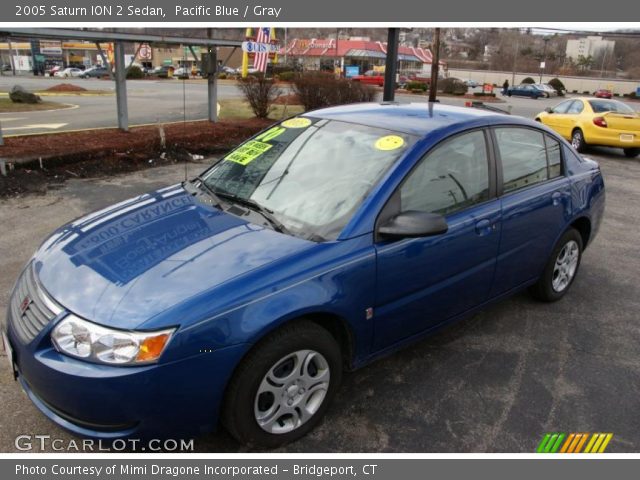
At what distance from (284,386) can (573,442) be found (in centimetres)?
159

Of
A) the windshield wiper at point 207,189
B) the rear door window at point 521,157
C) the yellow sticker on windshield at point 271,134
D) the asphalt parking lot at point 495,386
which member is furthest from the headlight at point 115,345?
the rear door window at point 521,157

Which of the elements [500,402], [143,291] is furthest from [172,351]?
[500,402]

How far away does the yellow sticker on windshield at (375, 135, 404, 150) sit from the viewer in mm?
3152

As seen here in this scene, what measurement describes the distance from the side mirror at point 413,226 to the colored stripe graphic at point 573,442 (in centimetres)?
126

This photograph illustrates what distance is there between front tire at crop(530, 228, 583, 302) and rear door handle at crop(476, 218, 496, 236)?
1.07 metres

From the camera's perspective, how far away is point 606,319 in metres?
4.26

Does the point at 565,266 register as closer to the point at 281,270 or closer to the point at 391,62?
the point at 281,270

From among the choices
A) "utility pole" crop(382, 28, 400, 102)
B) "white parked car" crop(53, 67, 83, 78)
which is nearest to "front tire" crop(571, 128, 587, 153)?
"utility pole" crop(382, 28, 400, 102)

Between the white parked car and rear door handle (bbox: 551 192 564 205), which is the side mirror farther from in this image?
the white parked car

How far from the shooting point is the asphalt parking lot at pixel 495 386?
2.78 metres

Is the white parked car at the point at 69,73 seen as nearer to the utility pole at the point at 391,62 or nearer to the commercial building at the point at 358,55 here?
the commercial building at the point at 358,55

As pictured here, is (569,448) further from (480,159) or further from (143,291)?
(143,291)

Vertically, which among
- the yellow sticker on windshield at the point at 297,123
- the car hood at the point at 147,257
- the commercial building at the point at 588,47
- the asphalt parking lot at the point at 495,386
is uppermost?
the commercial building at the point at 588,47

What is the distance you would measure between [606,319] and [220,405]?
3.33 m
